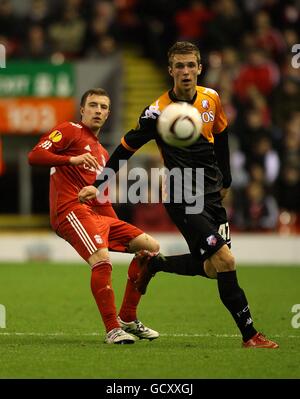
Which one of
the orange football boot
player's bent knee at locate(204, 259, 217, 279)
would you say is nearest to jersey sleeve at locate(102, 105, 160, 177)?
player's bent knee at locate(204, 259, 217, 279)

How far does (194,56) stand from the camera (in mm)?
8398

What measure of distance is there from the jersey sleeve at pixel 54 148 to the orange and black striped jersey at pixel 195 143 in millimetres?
423

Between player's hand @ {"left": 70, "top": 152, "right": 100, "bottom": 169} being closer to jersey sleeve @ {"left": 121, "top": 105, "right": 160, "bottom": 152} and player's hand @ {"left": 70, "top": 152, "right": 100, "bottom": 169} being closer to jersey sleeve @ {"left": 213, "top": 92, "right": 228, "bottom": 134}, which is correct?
jersey sleeve @ {"left": 121, "top": 105, "right": 160, "bottom": 152}

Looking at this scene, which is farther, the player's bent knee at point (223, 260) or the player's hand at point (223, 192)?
the player's hand at point (223, 192)

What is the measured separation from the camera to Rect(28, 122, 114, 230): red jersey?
8930 millimetres

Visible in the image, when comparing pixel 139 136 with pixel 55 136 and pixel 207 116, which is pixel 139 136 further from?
pixel 55 136

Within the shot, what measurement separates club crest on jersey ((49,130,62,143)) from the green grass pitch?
1570 mm

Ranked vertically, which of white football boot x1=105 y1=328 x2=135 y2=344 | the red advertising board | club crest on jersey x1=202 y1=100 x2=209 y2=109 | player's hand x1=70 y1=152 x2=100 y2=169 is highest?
the red advertising board

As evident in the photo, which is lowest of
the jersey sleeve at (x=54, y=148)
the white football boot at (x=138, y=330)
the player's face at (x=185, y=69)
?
the white football boot at (x=138, y=330)

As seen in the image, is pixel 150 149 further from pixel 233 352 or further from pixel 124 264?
pixel 233 352

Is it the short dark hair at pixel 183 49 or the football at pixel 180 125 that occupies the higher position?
the short dark hair at pixel 183 49

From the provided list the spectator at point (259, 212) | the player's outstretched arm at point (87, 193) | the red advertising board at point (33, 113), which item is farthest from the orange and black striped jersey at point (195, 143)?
the red advertising board at point (33, 113)

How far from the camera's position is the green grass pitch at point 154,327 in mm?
7324

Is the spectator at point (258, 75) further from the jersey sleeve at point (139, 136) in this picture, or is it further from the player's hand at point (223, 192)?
the jersey sleeve at point (139, 136)
